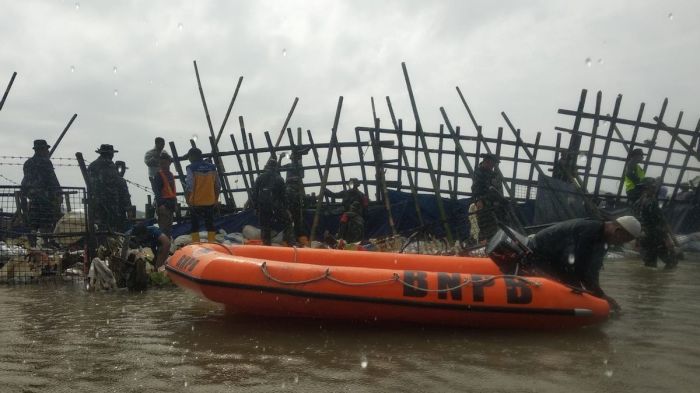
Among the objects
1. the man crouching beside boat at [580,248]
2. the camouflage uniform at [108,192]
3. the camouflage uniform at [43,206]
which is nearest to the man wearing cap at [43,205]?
the camouflage uniform at [43,206]

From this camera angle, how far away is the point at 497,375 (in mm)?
3584

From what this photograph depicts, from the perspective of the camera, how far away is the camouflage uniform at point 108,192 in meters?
9.11

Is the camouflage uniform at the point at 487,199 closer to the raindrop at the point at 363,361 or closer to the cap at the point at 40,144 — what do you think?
the raindrop at the point at 363,361

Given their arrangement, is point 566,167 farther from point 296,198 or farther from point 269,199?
point 269,199

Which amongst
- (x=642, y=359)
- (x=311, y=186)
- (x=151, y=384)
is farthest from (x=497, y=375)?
(x=311, y=186)

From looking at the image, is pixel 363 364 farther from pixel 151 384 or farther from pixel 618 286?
pixel 618 286

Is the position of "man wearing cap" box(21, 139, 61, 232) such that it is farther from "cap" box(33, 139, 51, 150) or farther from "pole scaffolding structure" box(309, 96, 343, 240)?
"pole scaffolding structure" box(309, 96, 343, 240)

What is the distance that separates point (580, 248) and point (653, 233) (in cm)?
480

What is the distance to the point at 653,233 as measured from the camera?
9.50m

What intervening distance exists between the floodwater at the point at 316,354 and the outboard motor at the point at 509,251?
3.06 feet

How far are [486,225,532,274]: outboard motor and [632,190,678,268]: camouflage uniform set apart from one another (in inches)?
187

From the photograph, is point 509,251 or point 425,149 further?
point 425,149

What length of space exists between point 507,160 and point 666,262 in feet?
14.1

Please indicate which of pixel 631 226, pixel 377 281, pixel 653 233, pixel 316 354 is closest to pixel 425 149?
pixel 653 233
